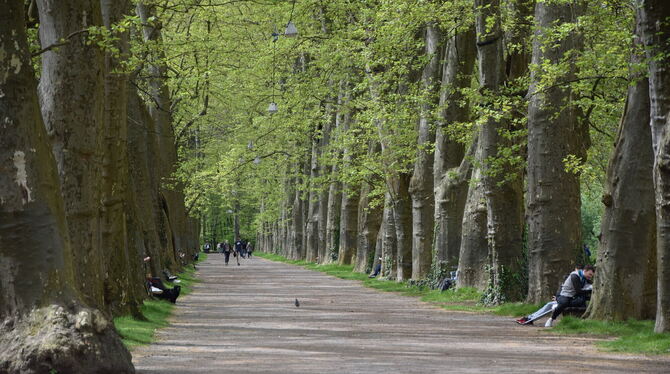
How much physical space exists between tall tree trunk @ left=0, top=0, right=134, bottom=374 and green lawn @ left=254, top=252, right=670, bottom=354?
779 cm

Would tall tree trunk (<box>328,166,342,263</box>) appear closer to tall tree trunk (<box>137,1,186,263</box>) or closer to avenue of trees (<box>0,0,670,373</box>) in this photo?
tall tree trunk (<box>137,1,186,263</box>)

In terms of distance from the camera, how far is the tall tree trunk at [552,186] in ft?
73.2

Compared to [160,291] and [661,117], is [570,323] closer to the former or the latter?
[661,117]

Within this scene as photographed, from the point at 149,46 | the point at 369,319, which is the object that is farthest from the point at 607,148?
the point at 149,46

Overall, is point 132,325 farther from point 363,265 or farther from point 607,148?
point 363,265

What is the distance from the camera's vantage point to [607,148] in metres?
40.1

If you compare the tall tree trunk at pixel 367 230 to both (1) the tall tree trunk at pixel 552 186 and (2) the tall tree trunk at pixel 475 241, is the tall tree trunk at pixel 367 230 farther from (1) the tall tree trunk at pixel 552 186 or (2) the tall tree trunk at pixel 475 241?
(1) the tall tree trunk at pixel 552 186

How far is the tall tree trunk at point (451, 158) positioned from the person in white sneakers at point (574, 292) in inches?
391

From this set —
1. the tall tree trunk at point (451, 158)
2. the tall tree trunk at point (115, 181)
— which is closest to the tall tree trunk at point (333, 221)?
the tall tree trunk at point (451, 158)

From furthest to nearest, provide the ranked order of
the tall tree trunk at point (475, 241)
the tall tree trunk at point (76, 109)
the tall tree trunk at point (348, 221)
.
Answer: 1. the tall tree trunk at point (348, 221)
2. the tall tree trunk at point (475, 241)
3. the tall tree trunk at point (76, 109)

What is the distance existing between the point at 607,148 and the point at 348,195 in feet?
47.4

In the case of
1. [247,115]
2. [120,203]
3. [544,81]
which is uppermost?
[247,115]

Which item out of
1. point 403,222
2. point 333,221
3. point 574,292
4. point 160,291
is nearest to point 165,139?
point 403,222

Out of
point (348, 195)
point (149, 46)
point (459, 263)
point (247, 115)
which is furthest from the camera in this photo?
point (247, 115)
